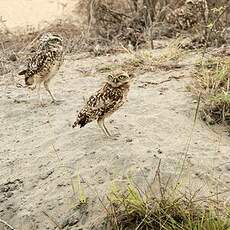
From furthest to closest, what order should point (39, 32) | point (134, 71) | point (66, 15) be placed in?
point (66, 15)
point (39, 32)
point (134, 71)

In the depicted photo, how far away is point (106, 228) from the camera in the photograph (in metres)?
5.08

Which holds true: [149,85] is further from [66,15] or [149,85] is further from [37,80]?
[66,15]

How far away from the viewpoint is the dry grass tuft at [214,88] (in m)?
6.96

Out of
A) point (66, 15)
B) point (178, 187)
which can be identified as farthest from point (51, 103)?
point (66, 15)

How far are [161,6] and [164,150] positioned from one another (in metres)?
6.60

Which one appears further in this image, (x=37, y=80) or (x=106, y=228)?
(x=37, y=80)

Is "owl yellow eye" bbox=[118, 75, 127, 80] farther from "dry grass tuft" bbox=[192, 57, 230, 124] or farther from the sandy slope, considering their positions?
"dry grass tuft" bbox=[192, 57, 230, 124]

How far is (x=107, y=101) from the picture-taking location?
20.7 ft

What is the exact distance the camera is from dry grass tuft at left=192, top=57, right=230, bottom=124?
6.96 metres

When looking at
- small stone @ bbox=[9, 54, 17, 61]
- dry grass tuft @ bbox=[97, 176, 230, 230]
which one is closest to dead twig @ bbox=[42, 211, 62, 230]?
dry grass tuft @ bbox=[97, 176, 230, 230]

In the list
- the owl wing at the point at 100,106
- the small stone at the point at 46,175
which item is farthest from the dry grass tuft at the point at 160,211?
the owl wing at the point at 100,106

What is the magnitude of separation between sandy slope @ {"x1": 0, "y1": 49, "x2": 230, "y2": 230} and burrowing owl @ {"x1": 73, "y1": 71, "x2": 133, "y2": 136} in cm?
22

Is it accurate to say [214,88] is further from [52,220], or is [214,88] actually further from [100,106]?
[52,220]

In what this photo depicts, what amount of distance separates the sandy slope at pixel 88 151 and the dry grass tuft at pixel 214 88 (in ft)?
0.54
